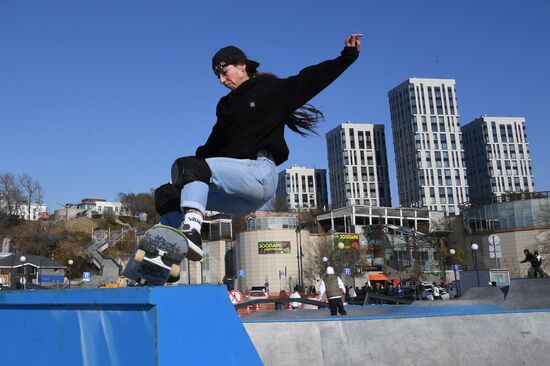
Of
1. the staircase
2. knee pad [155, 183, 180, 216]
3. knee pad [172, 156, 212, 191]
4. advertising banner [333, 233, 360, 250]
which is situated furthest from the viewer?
advertising banner [333, 233, 360, 250]

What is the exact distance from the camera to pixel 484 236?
59.2 m

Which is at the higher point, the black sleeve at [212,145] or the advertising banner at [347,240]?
the advertising banner at [347,240]

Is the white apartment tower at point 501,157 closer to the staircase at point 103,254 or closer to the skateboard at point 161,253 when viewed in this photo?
the staircase at point 103,254

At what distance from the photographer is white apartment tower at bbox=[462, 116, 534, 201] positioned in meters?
133

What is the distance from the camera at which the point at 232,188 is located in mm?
2822

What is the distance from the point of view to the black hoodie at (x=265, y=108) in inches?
119

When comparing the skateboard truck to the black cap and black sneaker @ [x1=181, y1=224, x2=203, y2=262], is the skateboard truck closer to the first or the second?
black sneaker @ [x1=181, y1=224, x2=203, y2=262]

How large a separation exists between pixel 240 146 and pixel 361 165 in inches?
5399

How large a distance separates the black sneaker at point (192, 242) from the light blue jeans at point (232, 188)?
4.7 inches

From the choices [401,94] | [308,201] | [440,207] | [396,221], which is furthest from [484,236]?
[308,201]

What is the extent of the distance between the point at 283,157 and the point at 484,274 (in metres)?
22.8

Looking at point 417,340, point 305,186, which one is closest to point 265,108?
point 417,340

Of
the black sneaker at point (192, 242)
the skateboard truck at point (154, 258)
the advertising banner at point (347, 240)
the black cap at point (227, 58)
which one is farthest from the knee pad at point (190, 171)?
the advertising banner at point (347, 240)

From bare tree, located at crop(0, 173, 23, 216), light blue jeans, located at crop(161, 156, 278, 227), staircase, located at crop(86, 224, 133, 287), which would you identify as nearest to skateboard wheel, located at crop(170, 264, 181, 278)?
light blue jeans, located at crop(161, 156, 278, 227)
